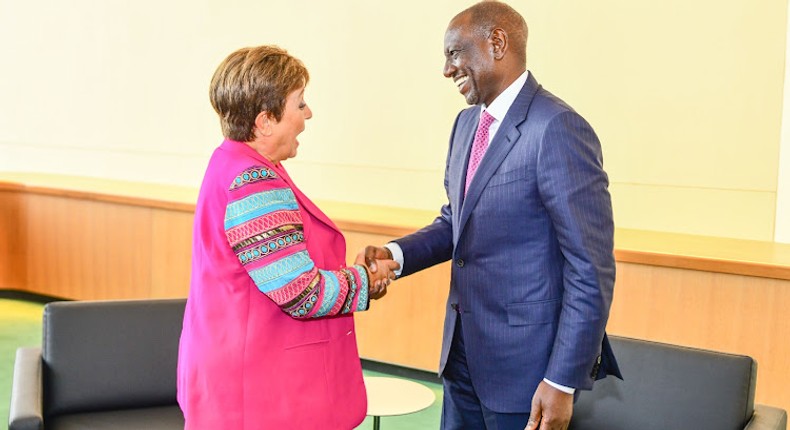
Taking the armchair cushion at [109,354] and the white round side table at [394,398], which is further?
the white round side table at [394,398]

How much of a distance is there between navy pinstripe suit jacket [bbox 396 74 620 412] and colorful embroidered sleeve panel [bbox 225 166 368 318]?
1.46ft

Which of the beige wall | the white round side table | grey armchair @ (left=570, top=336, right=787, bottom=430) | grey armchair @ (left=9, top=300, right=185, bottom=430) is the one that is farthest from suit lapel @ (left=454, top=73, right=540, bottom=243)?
the beige wall

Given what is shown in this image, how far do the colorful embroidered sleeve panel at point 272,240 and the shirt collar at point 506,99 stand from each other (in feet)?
1.90

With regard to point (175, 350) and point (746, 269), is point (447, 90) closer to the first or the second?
point (746, 269)

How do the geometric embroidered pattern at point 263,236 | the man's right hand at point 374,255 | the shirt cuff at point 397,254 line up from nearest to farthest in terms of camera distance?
the geometric embroidered pattern at point 263,236, the man's right hand at point 374,255, the shirt cuff at point 397,254

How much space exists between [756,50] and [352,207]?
8.86 feet

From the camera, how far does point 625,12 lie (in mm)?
5555

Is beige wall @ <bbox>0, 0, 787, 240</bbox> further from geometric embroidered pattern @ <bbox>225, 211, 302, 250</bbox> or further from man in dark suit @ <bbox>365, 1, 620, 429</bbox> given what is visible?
geometric embroidered pattern @ <bbox>225, 211, 302, 250</bbox>

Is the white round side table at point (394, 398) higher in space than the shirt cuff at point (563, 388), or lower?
lower

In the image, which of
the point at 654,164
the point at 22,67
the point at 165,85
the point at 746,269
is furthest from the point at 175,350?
the point at 22,67

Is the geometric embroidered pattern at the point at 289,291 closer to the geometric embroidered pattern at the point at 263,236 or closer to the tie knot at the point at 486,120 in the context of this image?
the geometric embroidered pattern at the point at 263,236

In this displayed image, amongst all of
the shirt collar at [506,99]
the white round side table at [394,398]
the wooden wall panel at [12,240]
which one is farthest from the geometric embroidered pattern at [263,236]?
the wooden wall panel at [12,240]

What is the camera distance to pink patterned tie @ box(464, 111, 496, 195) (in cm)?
249

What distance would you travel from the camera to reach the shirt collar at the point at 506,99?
7.95ft
